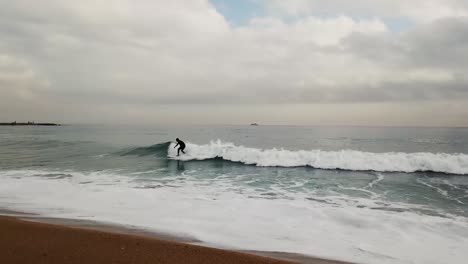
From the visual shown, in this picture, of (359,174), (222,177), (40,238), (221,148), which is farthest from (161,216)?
(221,148)

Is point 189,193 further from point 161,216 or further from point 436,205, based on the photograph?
point 436,205

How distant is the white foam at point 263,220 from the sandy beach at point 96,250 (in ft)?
2.72

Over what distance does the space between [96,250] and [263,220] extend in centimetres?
326

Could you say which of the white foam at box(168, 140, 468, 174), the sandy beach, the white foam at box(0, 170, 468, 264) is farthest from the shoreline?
the white foam at box(168, 140, 468, 174)

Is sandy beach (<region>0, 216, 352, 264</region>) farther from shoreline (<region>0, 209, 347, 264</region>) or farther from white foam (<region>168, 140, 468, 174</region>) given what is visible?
white foam (<region>168, 140, 468, 174</region>)

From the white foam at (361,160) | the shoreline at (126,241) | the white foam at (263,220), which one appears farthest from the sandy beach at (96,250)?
the white foam at (361,160)

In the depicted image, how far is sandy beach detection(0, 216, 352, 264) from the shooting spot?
3520 mm

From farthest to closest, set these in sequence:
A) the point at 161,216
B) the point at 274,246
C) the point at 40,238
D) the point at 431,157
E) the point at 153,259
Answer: the point at 431,157 → the point at 161,216 → the point at 274,246 → the point at 40,238 → the point at 153,259

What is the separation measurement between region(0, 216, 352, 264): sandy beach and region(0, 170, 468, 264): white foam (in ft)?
2.72

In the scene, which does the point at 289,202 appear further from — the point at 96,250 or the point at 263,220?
the point at 96,250

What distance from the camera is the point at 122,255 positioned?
144 inches

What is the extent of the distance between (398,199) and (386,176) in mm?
4968

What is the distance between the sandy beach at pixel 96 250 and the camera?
11.5 feet

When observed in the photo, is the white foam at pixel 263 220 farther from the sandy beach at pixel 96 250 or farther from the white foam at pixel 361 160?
the white foam at pixel 361 160
